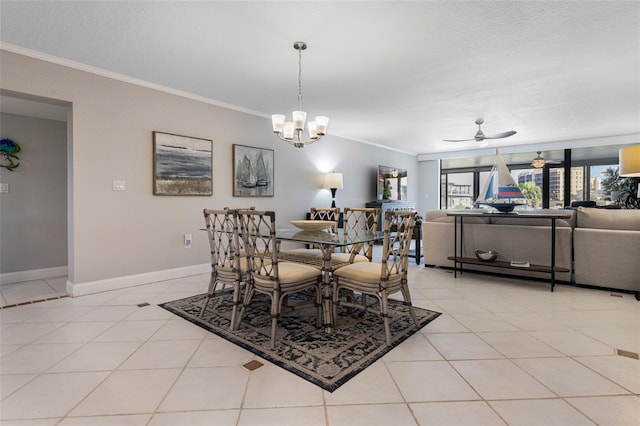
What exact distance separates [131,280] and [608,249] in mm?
5244

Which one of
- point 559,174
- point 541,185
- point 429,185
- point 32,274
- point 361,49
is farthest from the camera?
point 429,185

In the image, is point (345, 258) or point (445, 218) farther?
point (445, 218)

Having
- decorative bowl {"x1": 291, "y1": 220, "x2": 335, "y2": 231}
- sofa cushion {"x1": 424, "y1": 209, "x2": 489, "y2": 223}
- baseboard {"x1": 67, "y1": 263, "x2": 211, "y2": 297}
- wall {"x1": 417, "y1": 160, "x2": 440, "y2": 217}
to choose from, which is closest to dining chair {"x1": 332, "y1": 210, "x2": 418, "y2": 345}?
decorative bowl {"x1": 291, "y1": 220, "x2": 335, "y2": 231}

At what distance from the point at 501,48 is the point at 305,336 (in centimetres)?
301

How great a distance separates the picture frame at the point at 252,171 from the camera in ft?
15.0

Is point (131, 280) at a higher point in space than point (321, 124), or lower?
lower

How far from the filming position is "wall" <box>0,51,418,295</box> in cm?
316

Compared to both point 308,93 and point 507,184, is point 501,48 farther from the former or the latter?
point 308,93

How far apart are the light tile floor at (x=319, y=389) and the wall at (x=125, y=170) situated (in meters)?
0.81

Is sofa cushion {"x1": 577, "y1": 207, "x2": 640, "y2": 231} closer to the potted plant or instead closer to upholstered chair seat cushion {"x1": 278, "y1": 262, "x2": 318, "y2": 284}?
the potted plant

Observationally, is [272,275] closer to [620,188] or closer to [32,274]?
[32,274]

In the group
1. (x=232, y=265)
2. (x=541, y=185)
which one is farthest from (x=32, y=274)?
(x=541, y=185)

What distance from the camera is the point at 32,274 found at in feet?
13.6

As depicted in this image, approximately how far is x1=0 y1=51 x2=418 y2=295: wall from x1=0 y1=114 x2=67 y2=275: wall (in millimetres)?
1478
